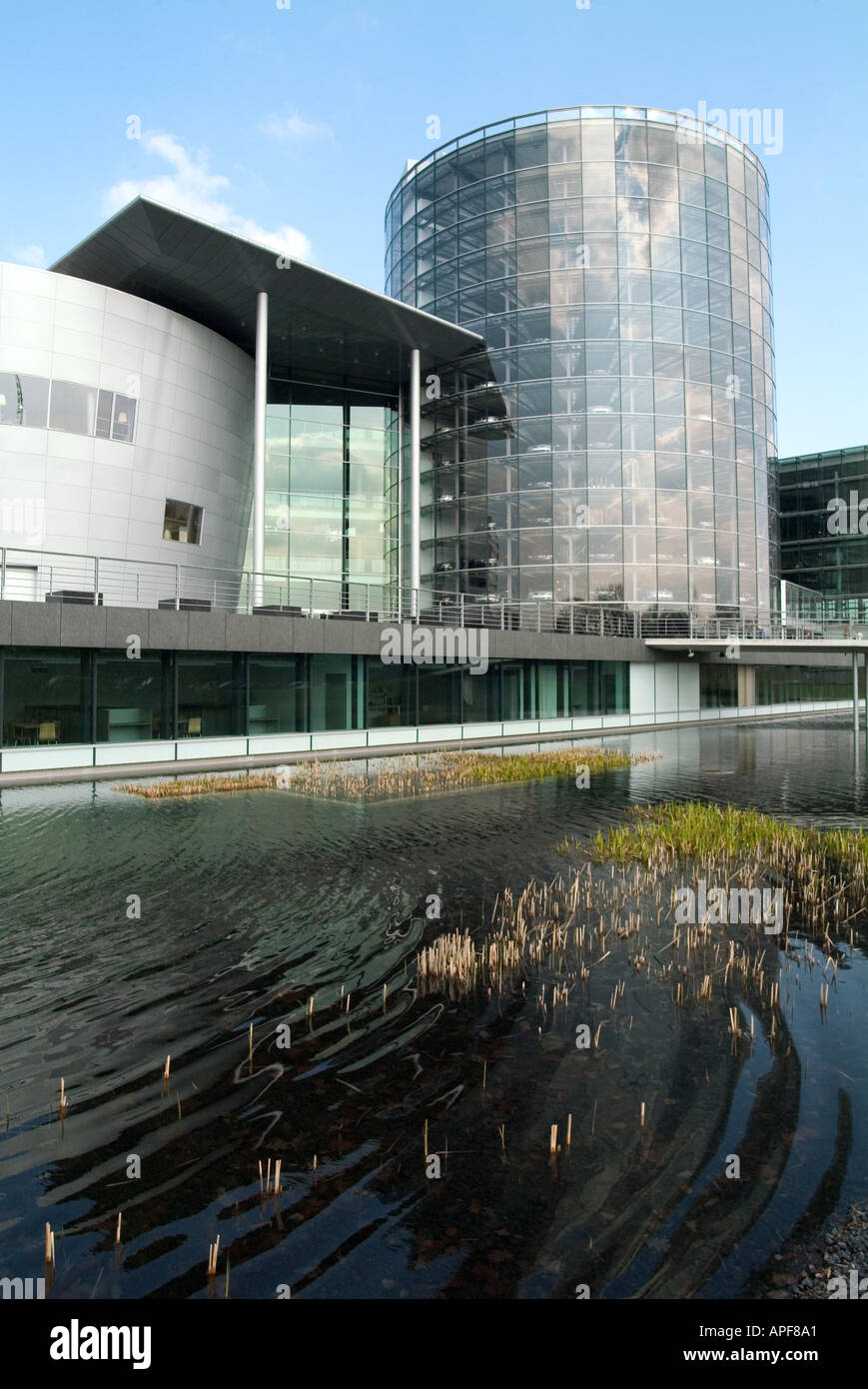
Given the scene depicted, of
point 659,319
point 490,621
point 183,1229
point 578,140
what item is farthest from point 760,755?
point 578,140

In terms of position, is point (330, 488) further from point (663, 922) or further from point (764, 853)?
point (663, 922)

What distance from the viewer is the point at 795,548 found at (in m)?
67.8

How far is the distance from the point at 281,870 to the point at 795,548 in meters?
67.5

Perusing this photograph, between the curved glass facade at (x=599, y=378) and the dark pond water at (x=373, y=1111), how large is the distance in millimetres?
34840

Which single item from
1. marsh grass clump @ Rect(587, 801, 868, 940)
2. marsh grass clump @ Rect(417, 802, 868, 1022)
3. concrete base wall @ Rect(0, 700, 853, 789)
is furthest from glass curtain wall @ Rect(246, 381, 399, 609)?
marsh grass clump @ Rect(417, 802, 868, 1022)

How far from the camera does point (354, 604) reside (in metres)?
40.5

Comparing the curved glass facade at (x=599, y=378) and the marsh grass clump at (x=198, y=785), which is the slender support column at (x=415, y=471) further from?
the marsh grass clump at (x=198, y=785)

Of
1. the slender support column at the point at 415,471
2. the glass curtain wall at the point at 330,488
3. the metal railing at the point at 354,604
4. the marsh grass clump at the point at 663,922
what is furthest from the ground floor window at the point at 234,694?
the marsh grass clump at the point at 663,922

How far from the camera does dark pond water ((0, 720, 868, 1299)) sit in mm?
3430

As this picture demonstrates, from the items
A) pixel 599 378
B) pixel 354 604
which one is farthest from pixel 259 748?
pixel 599 378

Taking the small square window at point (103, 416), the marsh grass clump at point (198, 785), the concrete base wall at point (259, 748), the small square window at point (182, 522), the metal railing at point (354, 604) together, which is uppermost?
the small square window at point (103, 416)

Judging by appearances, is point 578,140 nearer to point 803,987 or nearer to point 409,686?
point 409,686

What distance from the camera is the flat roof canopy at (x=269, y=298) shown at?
88.5 ft

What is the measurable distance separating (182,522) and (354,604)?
41.0 feet
